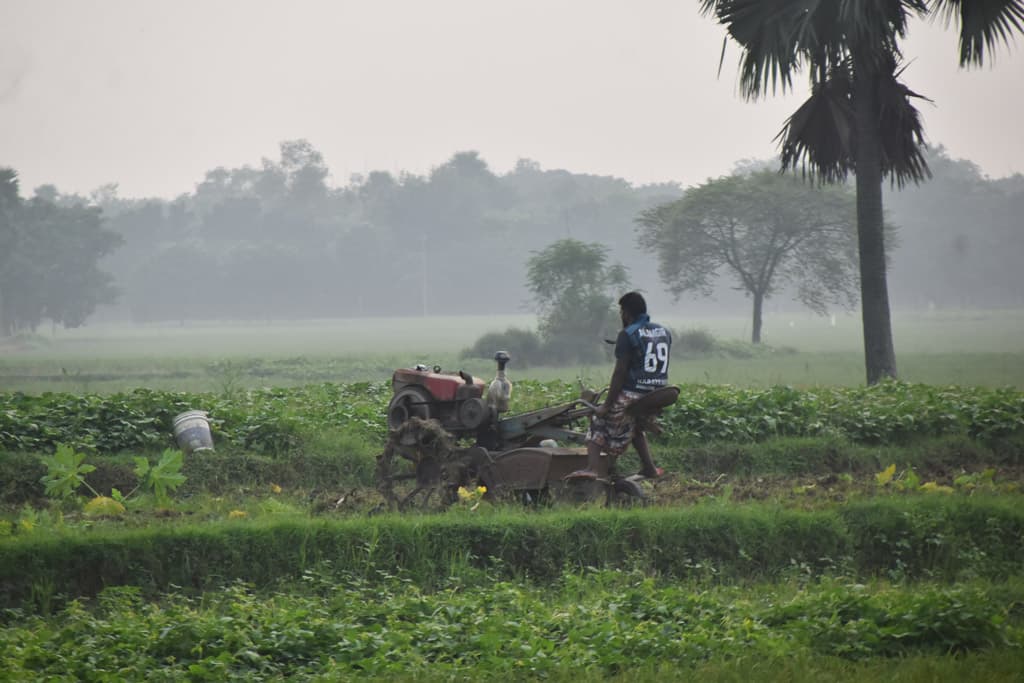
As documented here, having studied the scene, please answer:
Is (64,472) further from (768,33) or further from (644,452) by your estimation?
(768,33)

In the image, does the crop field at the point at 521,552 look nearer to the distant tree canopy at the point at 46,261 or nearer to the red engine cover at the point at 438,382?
the red engine cover at the point at 438,382

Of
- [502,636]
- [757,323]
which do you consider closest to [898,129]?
[502,636]

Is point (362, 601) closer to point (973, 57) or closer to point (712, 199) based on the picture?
point (973, 57)

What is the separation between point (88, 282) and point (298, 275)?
112 feet

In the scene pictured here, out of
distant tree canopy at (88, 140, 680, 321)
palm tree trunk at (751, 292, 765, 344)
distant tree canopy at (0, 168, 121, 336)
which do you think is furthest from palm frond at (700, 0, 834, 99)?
distant tree canopy at (88, 140, 680, 321)

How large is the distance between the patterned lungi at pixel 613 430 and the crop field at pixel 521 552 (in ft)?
1.72

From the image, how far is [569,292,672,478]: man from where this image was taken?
30.3ft

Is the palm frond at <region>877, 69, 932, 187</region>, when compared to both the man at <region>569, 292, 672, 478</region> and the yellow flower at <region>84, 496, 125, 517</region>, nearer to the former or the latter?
the man at <region>569, 292, 672, 478</region>

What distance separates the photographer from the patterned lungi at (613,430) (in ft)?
31.1

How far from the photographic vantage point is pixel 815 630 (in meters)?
6.47

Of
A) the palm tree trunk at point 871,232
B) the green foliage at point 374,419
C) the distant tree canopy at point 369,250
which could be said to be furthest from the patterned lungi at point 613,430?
the distant tree canopy at point 369,250

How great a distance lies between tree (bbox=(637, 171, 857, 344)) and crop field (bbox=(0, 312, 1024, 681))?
31152mm

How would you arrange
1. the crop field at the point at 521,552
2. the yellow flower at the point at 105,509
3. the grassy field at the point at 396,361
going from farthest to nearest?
1. the grassy field at the point at 396,361
2. the yellow flower at the point at 105,509
3. the crop field at the point at 521,552

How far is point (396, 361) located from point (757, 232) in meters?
17.4
